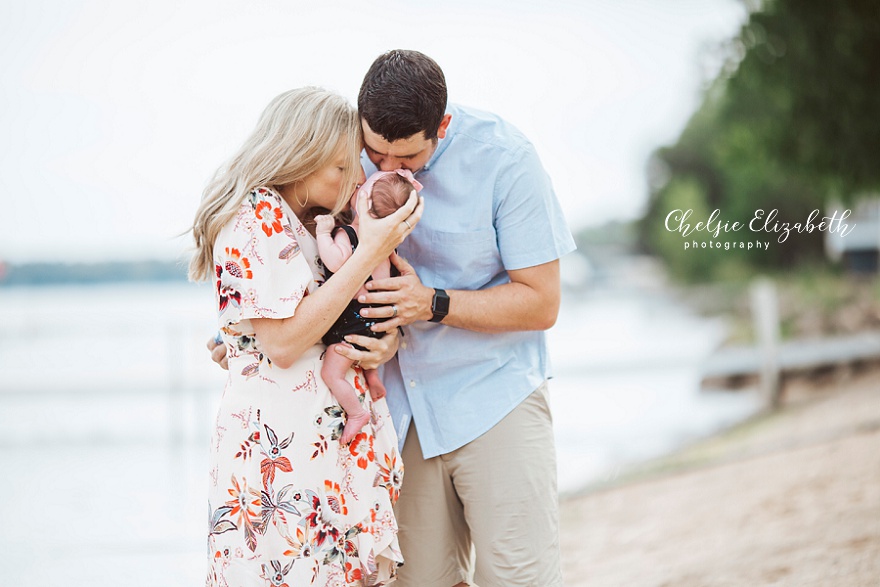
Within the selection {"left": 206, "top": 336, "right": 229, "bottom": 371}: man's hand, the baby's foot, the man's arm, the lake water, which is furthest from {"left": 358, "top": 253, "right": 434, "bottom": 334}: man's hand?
the lake water

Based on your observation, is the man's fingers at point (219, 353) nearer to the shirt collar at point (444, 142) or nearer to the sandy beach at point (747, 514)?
the shirt collar at point (444, 142)

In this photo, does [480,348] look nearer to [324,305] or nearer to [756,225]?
[324,305]

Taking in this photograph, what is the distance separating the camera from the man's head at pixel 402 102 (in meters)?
1.89

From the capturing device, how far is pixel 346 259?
197 cm

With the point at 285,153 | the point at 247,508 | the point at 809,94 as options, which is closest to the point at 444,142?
the point at 285,153

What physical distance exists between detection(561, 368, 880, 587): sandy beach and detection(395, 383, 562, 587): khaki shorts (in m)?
1.53

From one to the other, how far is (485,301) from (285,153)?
633 mm

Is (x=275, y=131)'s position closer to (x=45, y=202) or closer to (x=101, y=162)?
(x=101, y=162)

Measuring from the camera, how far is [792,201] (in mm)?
21922

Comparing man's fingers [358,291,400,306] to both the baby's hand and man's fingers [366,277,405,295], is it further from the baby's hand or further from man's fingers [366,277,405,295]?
the baby's hand

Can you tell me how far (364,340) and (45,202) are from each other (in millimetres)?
18450

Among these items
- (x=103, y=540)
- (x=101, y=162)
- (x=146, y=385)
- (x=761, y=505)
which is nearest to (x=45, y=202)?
(x=101, y=162)

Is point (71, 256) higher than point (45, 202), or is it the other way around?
point (45, 202)

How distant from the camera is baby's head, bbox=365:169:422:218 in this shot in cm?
197
